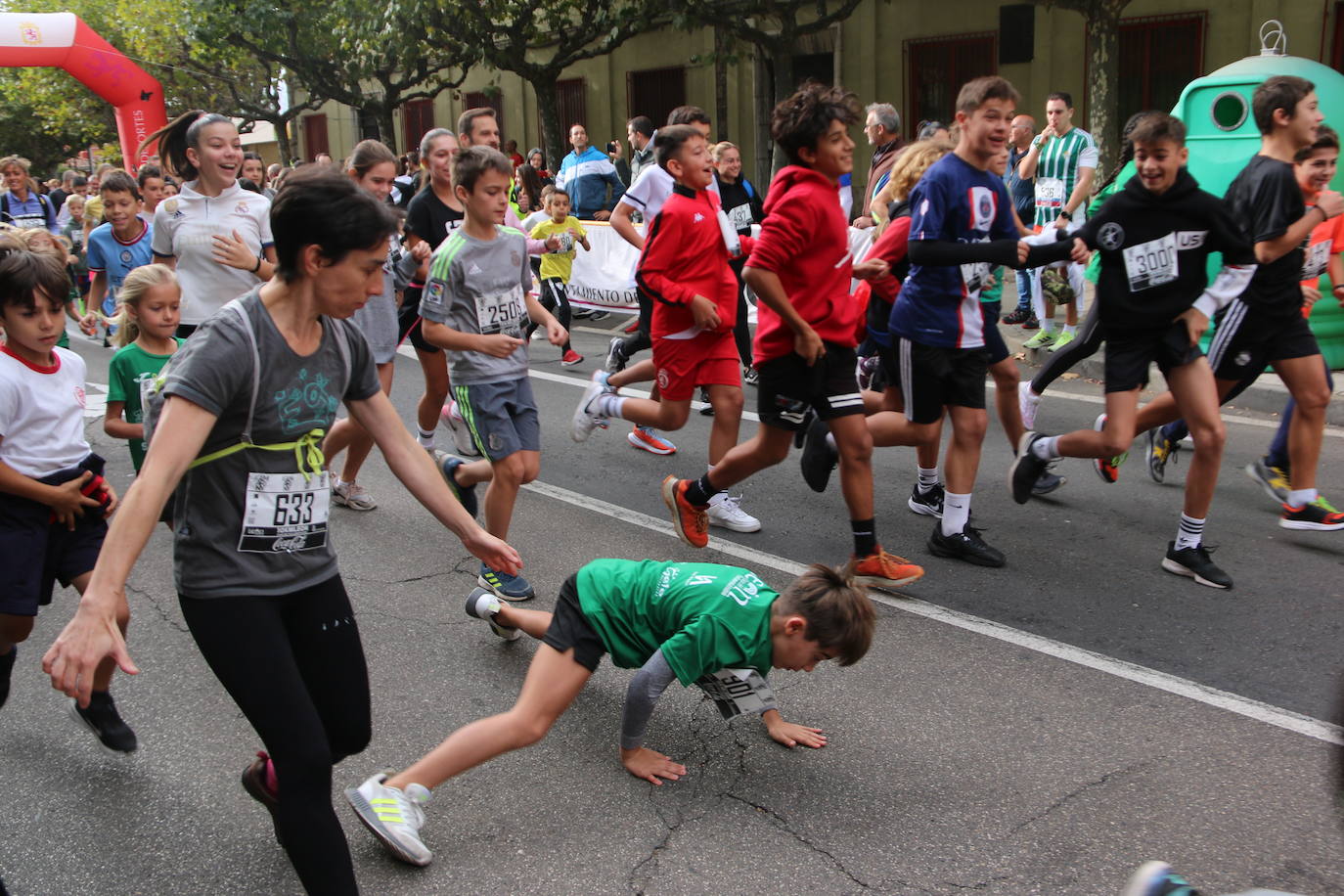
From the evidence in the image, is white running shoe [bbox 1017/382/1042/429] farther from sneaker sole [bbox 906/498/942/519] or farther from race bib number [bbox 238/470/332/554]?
race bib number [bbox 238/470/332/554]

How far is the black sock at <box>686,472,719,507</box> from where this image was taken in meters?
5.35

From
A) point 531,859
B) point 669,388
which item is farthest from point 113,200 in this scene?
point 531,859

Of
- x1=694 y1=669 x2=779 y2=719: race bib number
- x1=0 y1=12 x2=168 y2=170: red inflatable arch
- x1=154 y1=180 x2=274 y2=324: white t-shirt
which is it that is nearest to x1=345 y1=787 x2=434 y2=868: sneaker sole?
x1=694 y1=669 x2=779 y2=719: race bib number

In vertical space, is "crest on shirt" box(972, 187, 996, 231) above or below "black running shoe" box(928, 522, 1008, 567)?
above

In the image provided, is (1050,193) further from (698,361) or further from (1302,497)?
(698,361)

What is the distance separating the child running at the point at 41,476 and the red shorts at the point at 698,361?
2702 millimetres

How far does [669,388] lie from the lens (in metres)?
5.73

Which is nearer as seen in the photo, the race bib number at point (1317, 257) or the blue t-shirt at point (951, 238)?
the blue t-shirt at point (951, 238)

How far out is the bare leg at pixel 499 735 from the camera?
3146 mm

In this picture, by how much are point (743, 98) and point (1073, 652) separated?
2084 centimetres

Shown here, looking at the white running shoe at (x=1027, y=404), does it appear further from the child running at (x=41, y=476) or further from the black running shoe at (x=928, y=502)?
the child running at (x=41, y=476)

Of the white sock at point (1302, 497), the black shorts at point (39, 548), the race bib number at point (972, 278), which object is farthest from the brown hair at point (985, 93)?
the black shorts at point (39, 548)

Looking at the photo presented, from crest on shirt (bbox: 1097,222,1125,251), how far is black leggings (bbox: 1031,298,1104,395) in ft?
0.95

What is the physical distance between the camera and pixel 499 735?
3158 millimetres
